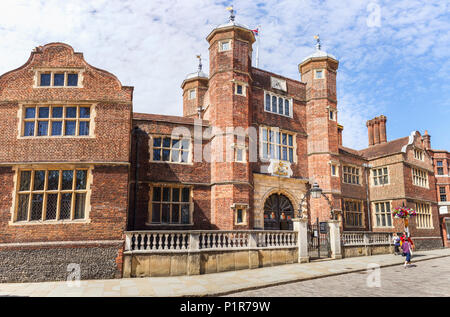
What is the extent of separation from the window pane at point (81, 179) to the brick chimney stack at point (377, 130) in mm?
27439

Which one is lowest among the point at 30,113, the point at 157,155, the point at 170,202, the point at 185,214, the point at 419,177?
the point at 185,214

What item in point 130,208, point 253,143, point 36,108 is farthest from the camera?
point 253,143

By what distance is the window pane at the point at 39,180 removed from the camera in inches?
494

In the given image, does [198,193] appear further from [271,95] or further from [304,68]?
[304,68]

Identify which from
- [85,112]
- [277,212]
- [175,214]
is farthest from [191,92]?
[85,112]

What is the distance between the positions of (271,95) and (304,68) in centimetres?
431

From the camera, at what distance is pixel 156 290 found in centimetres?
966

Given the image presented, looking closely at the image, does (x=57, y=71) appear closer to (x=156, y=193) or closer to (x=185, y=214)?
(x=156, y=193)

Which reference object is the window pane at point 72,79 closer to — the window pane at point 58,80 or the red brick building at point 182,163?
the red brick building at point 182,163

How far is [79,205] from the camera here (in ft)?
41.3

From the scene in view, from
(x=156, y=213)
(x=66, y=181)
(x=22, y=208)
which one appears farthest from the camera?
(x=156, y=213)

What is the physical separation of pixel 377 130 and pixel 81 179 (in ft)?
91.6

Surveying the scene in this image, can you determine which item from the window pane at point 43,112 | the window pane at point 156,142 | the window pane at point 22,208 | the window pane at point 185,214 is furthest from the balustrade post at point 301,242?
the window pane at point 43,112

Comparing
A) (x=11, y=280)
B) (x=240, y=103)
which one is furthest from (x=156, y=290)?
(x=240, y=103)
